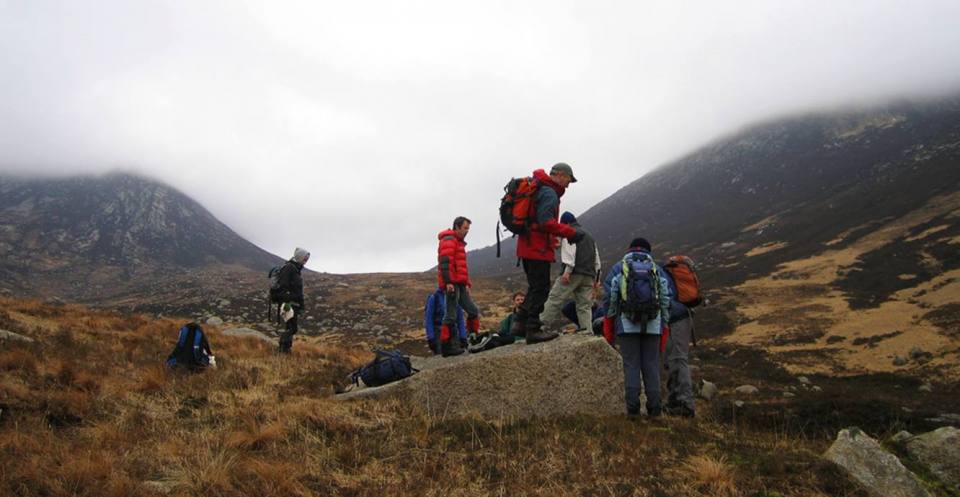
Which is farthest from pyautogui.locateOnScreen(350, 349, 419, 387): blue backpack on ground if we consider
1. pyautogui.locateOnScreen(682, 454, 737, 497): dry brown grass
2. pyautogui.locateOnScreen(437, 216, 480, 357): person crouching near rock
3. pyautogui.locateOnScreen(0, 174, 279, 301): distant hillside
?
pyautogui.locateOnScreen(0, 174, 279, 301): distant hillside

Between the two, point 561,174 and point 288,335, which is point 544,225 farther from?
point 288,335

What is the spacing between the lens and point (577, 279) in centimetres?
771

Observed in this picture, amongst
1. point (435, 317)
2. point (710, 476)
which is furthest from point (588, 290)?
point (710, 476)

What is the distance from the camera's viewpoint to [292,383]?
779 centimetres

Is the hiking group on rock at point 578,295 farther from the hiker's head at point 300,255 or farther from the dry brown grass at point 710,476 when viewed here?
the hiker's head at point 300,255

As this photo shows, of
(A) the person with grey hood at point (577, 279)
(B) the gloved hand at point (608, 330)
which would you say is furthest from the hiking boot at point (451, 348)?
(B) the gloved hand at point (608, 330)

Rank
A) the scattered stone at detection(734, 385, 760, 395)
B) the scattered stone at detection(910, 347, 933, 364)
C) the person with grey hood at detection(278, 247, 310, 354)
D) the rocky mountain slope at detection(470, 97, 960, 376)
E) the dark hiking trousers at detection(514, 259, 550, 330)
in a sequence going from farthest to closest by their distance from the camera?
the rocky mountain slope at detection(470, 97, 960, 376)
the scattered stone at detection(910, 347, 933, 364)
the scattered stone at detection(734, 385, 760, 395)
the person with grey hood at detection(278, 247, 310, 354)
the dark hiking trousers at detection(514, 259, 550, 330)

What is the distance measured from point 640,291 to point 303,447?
3.97 metres

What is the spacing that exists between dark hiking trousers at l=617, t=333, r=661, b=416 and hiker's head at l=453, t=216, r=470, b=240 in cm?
311

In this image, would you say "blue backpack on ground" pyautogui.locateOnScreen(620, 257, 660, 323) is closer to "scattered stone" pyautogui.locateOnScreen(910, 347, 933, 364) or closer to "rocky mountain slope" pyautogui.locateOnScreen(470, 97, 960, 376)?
"rocky mountain slope" pyautogui.locateOnScreen(470, 97, 960, 376)

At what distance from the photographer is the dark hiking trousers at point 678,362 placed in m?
7.38

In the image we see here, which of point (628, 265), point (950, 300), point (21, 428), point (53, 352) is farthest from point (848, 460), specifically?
point (950, 300)

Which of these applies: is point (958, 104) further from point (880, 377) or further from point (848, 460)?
point (848, 460)

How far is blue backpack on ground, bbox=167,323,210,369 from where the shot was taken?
8164 mm
